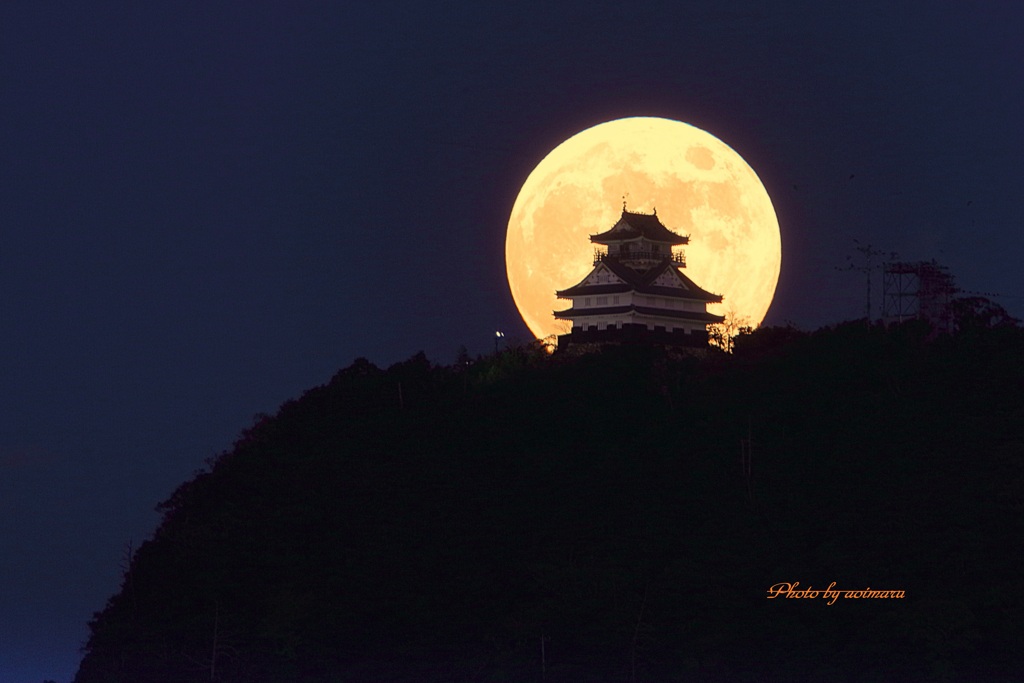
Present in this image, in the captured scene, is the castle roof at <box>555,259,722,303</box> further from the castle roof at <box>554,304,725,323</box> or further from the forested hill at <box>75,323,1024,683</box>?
the forested hill at <box>75,323,1024,683</box>

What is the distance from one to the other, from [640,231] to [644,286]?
4.11 meters

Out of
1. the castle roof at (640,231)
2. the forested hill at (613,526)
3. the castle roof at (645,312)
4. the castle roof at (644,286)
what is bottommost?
the forested hill at (613,526)

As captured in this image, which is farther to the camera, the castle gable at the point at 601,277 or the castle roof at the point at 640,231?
the castle roof at the point at 640,231

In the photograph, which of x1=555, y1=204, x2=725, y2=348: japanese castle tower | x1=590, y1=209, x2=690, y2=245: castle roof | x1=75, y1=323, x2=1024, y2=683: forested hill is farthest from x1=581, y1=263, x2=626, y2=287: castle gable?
x1=75, y1=323, x2=1024, y2=683: forested hill

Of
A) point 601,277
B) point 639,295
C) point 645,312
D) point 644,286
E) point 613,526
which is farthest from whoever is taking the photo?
point 601,277

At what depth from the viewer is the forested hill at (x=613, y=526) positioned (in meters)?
76.2

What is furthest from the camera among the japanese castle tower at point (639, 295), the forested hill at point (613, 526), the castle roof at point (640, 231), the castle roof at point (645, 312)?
the castle roof at point (640, 231)

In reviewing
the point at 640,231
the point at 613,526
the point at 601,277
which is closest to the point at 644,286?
the point at 601,277

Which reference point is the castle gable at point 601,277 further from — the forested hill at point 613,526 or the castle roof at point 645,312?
the forested hill at point 613,526

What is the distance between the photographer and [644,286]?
10212 cm

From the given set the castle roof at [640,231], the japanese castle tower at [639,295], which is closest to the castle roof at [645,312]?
the japanese castle tower at [639,295]

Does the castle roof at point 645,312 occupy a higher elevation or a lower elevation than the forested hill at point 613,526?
higher

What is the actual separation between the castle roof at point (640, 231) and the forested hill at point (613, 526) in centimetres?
719

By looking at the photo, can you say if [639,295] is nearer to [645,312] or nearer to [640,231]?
[645,312]
